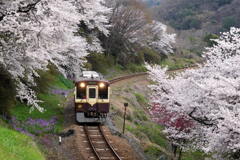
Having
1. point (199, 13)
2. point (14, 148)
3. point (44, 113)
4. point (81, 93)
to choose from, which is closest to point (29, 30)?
point (14, 148)

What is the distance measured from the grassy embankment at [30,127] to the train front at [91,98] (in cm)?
161

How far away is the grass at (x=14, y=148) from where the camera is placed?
10.6 metres

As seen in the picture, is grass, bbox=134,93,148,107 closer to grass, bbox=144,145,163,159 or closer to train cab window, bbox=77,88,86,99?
train cab window, bbox=77,88,86,99

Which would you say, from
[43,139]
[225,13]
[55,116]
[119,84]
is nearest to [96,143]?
[43,139]

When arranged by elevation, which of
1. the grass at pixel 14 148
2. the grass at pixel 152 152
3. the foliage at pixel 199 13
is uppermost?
the foliage at pixel 199 13

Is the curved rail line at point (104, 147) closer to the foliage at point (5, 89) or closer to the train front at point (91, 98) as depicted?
the train front at point (91, 98)

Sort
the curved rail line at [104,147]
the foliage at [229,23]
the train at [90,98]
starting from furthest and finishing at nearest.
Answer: the foliage at [229,23]
the train at [90,98]
the curved rail line at [104,147]

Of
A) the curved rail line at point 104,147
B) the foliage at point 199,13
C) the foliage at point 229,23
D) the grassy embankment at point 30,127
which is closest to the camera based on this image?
the grassy embankment at point 30,127

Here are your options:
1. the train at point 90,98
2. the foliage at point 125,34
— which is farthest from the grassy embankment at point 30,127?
the foliage at point 125,34

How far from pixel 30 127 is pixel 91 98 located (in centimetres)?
Result: 377

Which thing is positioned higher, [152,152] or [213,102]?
[213,102]

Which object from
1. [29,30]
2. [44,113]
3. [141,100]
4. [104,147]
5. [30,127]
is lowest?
[104,147]

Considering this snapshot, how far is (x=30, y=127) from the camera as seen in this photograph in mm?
18656

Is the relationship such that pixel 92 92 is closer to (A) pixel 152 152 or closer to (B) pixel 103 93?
(B) pixel 103 93
